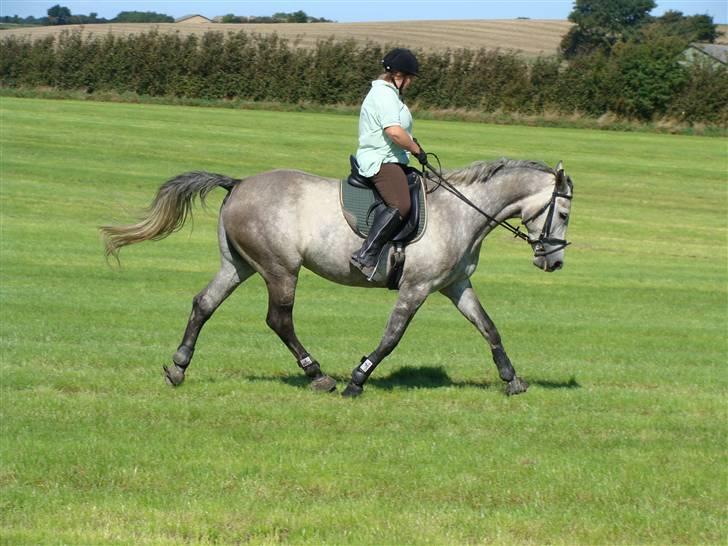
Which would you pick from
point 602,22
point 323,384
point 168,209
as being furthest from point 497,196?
point 602,22

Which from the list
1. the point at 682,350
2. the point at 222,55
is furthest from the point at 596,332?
the point at 222,55

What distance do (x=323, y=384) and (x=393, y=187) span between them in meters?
1.95

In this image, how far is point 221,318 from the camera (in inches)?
655

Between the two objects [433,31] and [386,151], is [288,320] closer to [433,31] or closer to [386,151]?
[386,151]

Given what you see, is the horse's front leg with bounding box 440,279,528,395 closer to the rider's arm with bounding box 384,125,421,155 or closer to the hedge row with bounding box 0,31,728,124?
the rider's arm with bounding box 384,125,421,155

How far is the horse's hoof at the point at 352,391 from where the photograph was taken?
10820 millimetres

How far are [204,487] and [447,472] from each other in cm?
169

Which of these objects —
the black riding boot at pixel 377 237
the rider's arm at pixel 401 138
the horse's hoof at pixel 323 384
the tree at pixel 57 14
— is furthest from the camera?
the tree at pixel 57 14

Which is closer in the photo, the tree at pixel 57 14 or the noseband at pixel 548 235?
the noseband at pixel 548 235

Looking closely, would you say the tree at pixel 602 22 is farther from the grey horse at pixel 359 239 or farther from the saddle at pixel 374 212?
the saddle at pixel 374 212

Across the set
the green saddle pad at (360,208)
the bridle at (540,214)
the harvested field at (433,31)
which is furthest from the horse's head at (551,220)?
the harvested field at (433,31)

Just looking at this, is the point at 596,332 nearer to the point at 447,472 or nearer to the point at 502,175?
the point at 502,175

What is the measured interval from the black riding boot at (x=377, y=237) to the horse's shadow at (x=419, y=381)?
146 centimetres

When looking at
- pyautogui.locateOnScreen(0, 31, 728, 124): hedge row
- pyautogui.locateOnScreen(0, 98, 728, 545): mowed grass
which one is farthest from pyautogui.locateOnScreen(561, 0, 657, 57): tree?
pyautogui.locateOnScreen(0, 98, 728, 545): mowed grass
